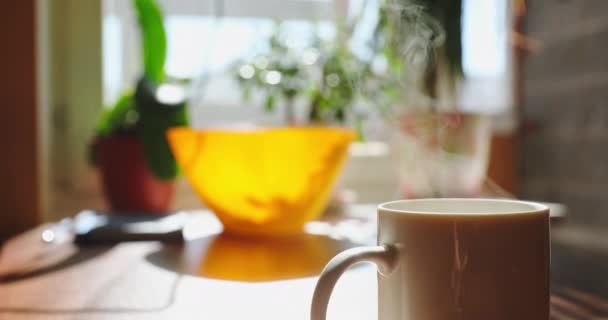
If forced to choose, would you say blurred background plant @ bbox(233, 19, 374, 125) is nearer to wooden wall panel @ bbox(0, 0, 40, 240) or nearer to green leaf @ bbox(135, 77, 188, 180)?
green leaf @ bbox(135, 77, 188, 180)

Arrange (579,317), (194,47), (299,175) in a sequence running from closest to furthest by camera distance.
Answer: (579,317) → (299,175) → (194,47)

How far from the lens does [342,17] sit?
113 cm

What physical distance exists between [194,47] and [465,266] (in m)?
1.04

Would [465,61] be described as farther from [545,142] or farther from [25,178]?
[25,178]

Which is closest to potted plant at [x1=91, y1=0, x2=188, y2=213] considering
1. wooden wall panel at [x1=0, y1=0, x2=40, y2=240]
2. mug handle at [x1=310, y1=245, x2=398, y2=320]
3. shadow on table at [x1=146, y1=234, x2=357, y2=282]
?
wooden wall panel at [x1=0, y1=0, x2=40, y2=240]

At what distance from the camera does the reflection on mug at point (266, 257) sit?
0.56 metres

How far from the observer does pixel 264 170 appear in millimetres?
719

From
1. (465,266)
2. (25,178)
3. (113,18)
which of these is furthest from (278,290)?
(113,18)

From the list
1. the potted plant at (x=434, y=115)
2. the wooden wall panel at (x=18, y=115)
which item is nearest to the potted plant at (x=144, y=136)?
the wooden wall panel at (x=18, y=115)

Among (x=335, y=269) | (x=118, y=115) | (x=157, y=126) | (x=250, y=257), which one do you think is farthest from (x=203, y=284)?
(x=118, y=115)

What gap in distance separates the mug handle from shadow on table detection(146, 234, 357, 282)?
0.75 ft

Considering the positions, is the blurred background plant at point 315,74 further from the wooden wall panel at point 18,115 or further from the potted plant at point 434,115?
the wooden wall panel at point 18,115

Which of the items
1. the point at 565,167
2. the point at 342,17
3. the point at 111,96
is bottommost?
the point at 565,167

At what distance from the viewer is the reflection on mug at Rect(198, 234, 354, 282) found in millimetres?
558
